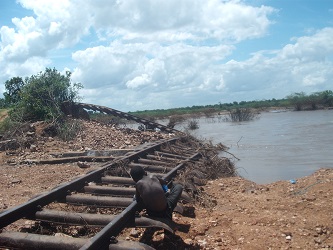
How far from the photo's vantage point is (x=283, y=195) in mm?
6402

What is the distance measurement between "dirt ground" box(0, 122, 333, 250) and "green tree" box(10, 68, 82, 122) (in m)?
5.71

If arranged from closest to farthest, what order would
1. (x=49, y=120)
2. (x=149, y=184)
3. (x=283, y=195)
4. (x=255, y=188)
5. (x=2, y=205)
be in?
(x=149, y=184) < (x=2, y=205) < (x=283, y=195) < (x=255, y=188) < (x=49, y=120)

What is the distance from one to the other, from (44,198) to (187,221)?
2029 millimetres

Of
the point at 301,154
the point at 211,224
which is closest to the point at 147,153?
the point at 211,224

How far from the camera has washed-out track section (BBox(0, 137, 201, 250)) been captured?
3.67m

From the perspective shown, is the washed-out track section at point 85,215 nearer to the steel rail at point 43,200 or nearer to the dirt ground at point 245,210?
the steel rail at point 43,200

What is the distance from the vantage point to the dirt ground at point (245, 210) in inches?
167

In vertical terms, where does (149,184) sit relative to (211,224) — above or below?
above

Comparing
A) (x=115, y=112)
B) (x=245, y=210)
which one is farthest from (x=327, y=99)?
(x=245, y=210)

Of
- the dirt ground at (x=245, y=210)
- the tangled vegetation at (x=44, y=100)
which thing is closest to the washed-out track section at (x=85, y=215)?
the dirt ground at (x=245, y=210)

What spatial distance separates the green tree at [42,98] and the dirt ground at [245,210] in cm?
571

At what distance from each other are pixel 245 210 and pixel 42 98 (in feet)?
40.3

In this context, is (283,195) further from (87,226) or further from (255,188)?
(87,226)

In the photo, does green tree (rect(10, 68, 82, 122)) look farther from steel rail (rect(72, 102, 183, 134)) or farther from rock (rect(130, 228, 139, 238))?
rock (rect(130, 228, 139, 238))
